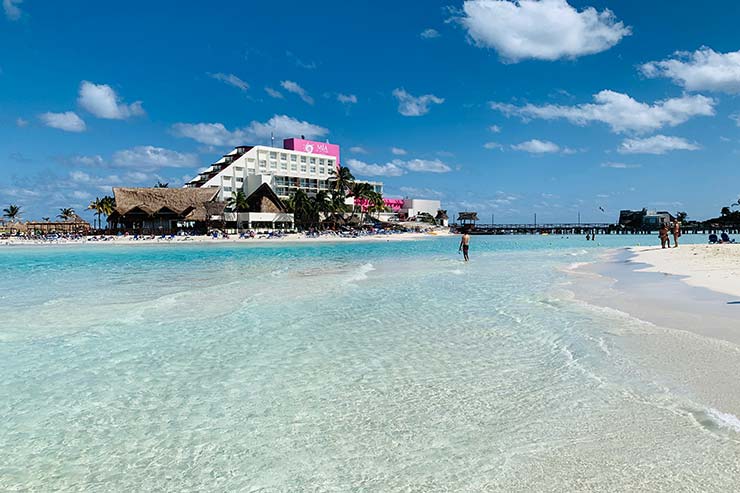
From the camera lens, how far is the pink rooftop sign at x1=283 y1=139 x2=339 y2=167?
92.9 m

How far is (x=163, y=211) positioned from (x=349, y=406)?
203 ft

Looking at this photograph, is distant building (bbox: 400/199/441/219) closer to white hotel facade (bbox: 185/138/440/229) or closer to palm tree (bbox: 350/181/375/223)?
white hotel facade (bbox: 185/138/440/229)

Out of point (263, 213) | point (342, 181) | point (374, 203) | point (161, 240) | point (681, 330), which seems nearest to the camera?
point (681, 330)

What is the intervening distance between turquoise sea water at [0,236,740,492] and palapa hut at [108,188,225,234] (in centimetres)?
5446

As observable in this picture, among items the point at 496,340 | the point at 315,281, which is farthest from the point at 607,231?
the point at 496,340

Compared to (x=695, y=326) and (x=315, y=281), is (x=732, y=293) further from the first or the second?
(x=315, y=281)

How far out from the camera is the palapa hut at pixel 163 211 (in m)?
62.0

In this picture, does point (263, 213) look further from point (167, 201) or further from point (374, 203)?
point (374, 203)

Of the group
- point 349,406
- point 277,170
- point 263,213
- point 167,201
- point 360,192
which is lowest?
point 349,406

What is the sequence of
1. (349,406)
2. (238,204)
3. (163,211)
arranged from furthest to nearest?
(238,204) < (163,211) < (349,406)

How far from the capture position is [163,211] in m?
62.0

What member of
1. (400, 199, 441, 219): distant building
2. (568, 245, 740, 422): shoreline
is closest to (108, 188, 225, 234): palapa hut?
(400, 199, 441, 219): distant building

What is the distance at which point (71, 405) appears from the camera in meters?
5.52

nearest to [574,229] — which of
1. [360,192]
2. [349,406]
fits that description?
[360,192]
